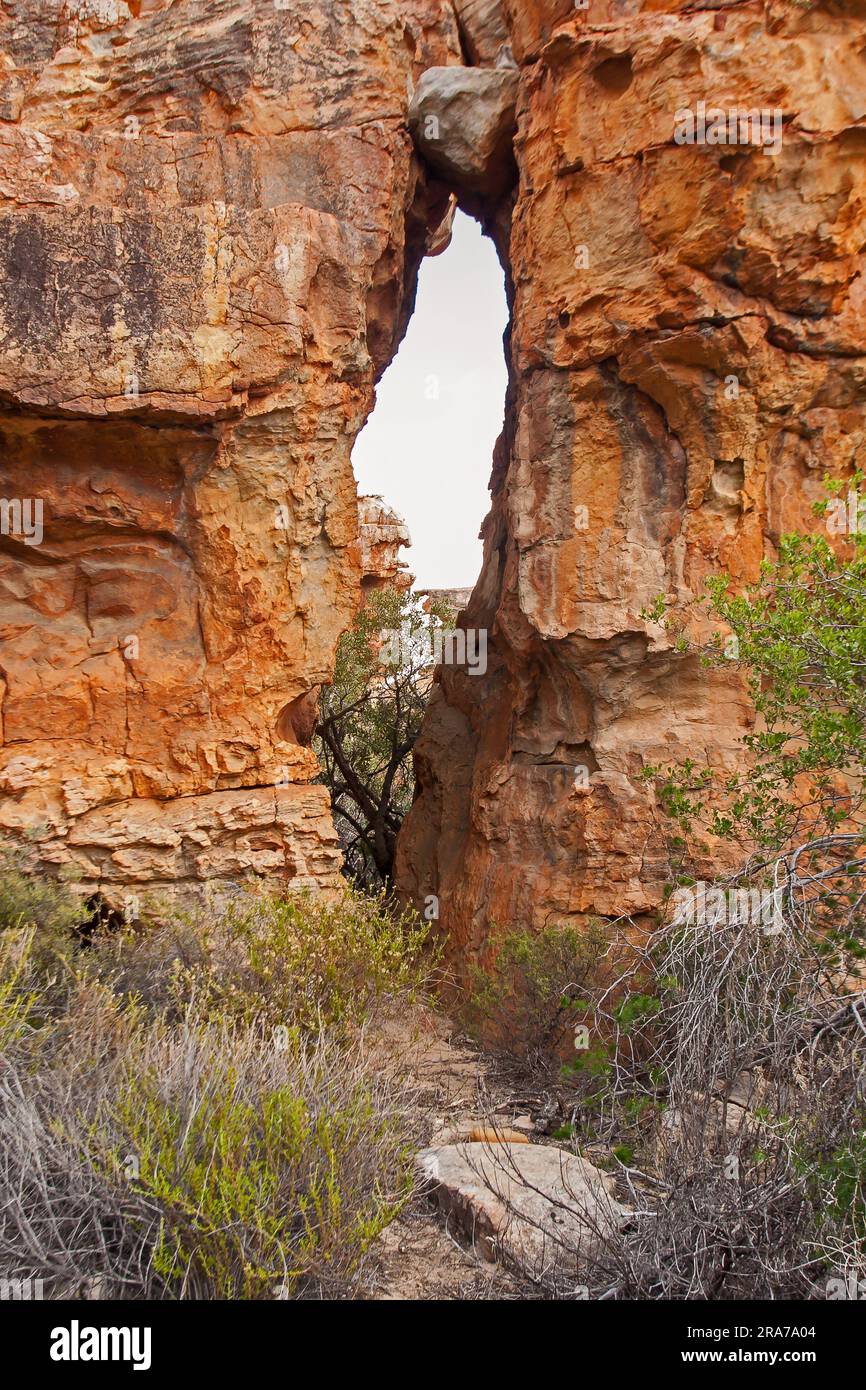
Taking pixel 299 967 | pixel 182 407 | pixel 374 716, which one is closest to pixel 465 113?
pixel 182 407

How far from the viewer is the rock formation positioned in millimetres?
6480

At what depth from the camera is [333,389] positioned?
713 centimetres

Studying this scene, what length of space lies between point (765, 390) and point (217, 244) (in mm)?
3652

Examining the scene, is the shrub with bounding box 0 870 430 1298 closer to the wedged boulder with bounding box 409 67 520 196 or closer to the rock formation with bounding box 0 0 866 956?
the rock formation with bounding box 0 0 866 956

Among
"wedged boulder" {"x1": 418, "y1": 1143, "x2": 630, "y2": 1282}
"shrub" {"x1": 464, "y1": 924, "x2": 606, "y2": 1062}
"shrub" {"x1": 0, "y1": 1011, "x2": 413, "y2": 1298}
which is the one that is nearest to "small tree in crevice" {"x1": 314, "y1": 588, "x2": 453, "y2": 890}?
"shrub" {"x1": 464, "y1": 924, "x2": 606, "y2": 1062}

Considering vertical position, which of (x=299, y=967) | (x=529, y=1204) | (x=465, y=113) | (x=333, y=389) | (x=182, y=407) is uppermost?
(x=465, y=113)

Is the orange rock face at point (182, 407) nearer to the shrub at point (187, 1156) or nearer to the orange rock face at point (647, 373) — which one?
the orange rock face at point (647, 373)

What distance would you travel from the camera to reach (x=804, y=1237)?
3.53m

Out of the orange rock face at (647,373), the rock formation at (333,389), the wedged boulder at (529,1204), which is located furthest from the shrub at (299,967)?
the orange rock face at (647,373)

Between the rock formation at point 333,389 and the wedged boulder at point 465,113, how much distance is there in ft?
0.29

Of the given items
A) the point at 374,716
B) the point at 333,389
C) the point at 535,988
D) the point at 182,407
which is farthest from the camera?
the point at 374,716

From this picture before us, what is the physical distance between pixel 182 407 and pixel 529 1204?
4.99 metres

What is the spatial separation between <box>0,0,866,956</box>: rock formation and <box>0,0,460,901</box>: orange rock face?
24mm

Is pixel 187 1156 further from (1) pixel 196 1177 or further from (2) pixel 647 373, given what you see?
(2) pixel 647 373
